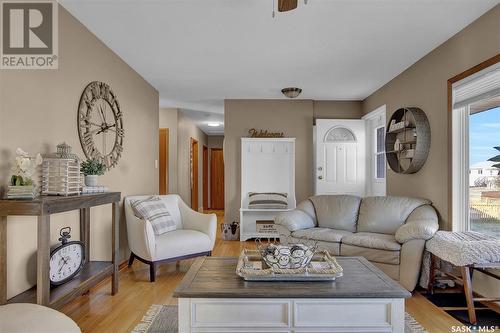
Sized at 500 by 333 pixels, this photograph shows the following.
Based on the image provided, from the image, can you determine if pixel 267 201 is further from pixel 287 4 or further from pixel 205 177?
pixel 205 177

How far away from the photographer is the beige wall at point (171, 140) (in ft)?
21.7

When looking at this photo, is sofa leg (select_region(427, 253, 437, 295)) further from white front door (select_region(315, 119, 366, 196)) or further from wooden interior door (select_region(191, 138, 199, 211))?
wooden interior door (select_region(191, 138, 199, 211))

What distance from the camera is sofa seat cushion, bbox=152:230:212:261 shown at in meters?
3.34

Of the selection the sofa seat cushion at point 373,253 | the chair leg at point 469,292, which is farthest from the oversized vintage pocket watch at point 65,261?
the chair leg at point 469,292

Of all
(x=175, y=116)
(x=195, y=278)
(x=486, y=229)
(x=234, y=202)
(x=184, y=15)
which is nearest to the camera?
(x=195, y=278)

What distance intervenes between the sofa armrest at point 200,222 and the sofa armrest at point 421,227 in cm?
195

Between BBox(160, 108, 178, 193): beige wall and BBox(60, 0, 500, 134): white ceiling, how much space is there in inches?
74.6

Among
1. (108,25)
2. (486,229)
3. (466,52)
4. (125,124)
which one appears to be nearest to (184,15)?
(108,25)

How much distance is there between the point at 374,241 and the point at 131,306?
2.28 meters

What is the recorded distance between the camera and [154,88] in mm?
5023

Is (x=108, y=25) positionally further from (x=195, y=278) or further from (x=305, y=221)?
(x=305, y=221)

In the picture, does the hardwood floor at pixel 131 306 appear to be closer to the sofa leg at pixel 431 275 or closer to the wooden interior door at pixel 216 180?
the sofa leg at pixel 431 275

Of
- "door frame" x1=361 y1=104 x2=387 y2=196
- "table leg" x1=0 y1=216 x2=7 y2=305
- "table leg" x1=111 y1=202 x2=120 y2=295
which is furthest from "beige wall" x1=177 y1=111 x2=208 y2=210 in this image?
"table leg" x1=0 y1=216 x2=7 y2=305

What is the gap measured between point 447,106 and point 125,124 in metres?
3.49
